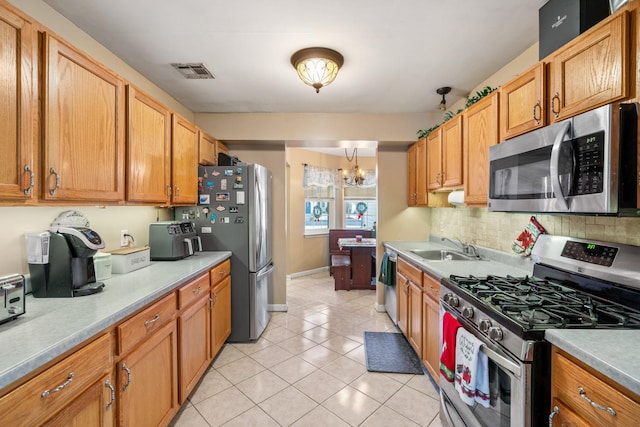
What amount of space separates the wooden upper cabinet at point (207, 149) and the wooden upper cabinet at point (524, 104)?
2.66m

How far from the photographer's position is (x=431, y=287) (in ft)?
7.13

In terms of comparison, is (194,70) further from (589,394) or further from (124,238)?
(589,394)

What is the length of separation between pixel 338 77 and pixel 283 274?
Result: 2.40 meters

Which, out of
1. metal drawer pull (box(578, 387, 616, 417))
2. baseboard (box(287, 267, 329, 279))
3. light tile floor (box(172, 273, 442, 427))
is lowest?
light tile floor (box(172, 273, 442, 427))

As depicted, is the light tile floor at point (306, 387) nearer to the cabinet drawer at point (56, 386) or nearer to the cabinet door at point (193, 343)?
the cabinet door at point (193, 343)

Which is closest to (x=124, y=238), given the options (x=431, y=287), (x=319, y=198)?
(x=431, y=287)

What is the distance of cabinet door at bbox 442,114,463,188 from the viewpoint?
2.45 metres

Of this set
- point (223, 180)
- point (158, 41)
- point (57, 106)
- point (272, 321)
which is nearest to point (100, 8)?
point (158, 41)

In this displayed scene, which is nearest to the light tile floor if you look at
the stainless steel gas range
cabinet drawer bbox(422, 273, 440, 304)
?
the stainless steel gas range

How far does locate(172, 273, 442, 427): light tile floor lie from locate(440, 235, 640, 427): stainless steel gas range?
41 cm

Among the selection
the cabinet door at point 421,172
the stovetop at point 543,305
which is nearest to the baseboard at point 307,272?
the cabinet door at point 421,172

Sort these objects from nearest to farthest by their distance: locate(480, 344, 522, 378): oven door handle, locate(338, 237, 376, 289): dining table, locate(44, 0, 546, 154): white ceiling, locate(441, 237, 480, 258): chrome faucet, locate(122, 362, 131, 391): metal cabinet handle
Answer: locate(480, 344, 522, 378): oven door handle
locate(122, 362, 131, 391): metal cabinet handle
locate(44, 0, 546, 154): white ceiling
locate(441, 237, 480, 258): chrome faucet
locate(338, 237, 376, 289): dining table

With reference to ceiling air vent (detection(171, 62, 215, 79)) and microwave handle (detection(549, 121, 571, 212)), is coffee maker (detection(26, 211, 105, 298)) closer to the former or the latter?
ceiling air vent (detection(171, 62, 215, 79))

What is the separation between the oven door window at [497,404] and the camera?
117cm
